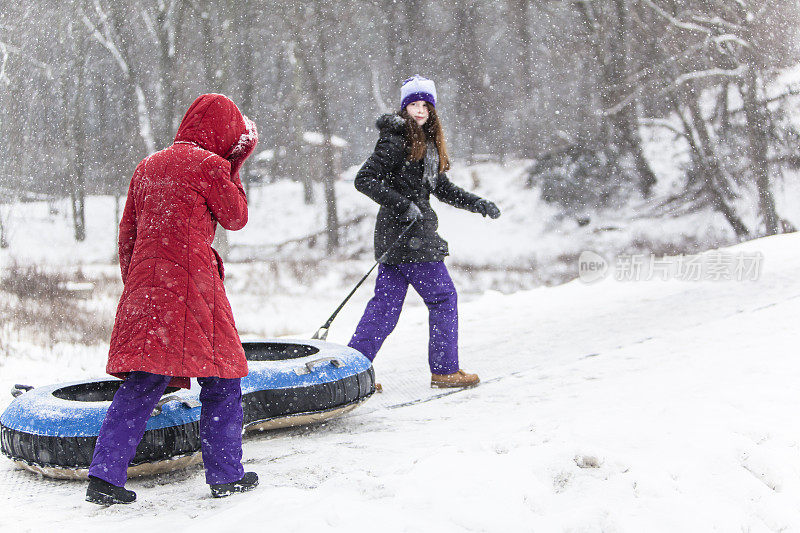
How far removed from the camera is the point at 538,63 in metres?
18.3

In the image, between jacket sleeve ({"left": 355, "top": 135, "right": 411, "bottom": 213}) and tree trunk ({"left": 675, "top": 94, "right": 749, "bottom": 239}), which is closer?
jacket sleeve ({"left": 355, "top": 135, "right": 411, "bottom": 213})

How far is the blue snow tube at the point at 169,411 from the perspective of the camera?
9.09ft

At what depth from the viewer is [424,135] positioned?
4141 mm

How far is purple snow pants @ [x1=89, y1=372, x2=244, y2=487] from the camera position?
2.41 m

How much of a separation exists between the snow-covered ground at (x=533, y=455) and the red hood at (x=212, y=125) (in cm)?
127

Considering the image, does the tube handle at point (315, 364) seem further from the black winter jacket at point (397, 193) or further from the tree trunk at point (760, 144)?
the tree trunk at point (760, 144)

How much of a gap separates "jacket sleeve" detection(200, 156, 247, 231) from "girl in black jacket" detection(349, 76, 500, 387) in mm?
1545

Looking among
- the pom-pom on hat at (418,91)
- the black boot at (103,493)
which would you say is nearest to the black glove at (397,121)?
the pom-pom on hat at (418,91)

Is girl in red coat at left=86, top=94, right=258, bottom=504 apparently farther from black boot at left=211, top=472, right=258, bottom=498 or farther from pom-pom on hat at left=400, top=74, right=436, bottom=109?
pom-pom on hat at left=400, top=74, right=436, bottom=109

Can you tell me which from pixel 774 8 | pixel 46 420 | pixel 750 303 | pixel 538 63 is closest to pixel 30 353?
pixel 46 420

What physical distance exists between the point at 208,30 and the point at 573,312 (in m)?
10.5

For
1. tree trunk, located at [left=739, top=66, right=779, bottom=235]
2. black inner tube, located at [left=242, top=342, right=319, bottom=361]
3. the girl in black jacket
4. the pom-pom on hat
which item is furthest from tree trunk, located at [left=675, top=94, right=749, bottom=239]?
black inner tube, located at [left=242, top=342, right=319, bottom=361]

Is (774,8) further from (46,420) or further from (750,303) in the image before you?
(46,420)

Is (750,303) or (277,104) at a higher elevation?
(277,104)
